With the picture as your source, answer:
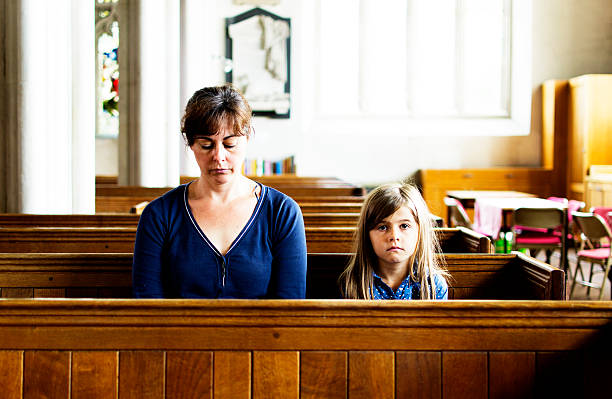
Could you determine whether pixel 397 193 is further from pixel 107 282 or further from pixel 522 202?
pixel 522 202

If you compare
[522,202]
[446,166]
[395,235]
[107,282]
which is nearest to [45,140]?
[107,282]

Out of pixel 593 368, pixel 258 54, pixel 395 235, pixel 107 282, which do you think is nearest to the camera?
pixel 593 368

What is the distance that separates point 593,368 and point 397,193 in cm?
85

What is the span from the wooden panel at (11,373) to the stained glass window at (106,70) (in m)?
9.22

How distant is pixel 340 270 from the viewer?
2.47 m

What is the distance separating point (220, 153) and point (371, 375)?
726 mm

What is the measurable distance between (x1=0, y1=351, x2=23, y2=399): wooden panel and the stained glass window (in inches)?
363

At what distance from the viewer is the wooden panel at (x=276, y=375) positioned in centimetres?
153

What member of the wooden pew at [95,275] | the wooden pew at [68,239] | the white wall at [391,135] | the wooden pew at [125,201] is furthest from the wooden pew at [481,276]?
the white wall at [391,135]

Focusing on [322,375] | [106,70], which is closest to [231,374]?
[322,375]

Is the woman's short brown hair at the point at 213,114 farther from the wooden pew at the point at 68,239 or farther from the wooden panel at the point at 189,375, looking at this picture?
the wooden pew at the point at 68,239

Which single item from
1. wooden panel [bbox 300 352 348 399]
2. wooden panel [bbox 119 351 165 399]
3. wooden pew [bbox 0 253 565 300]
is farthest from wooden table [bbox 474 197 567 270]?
wooden panel [bbox 119 351 165 399]

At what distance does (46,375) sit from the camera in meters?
1.53

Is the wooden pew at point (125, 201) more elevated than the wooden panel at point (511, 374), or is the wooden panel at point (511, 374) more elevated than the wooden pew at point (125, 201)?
the wooden pew at point (125, 201)
